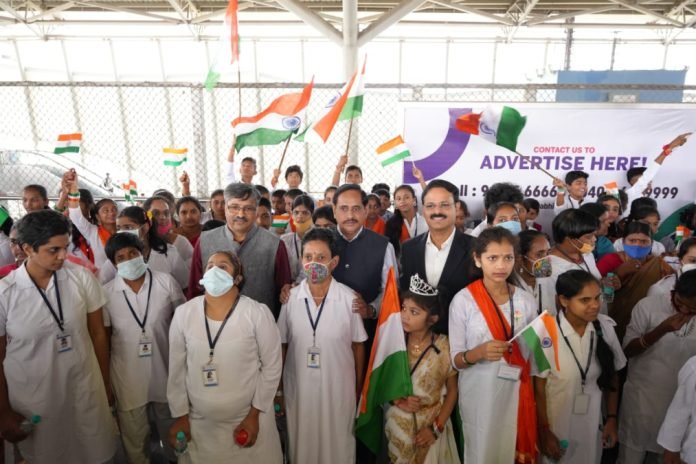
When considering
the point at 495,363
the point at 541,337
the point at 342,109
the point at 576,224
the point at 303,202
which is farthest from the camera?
the point at 342,109

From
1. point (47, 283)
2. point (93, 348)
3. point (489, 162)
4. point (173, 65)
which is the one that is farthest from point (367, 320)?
point (173, 65)

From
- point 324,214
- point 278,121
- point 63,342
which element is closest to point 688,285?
point 324,214

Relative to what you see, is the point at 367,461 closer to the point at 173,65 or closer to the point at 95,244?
the point at 95,244

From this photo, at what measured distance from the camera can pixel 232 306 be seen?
8.08ft

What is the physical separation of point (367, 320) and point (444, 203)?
984mm

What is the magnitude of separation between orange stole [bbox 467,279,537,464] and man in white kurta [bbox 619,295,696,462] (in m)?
0.76

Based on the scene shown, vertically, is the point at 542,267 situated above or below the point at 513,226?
below

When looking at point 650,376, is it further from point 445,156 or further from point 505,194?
point 445,156

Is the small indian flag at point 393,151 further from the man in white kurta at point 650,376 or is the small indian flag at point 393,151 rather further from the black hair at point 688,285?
the black hair at point 688,285

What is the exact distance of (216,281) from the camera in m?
2.36

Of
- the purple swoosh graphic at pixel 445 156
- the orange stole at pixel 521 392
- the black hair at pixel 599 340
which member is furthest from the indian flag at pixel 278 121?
the black hair at pixel 599 340

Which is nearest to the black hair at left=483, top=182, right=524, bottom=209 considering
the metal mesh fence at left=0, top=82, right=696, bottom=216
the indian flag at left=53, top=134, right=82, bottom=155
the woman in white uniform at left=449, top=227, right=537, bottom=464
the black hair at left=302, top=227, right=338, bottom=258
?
the woman in white uniform at left=449, top=227, right=537, bottom=464

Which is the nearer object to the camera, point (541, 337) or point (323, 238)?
point (541, 337)

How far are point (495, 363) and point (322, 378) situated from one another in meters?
1.00
